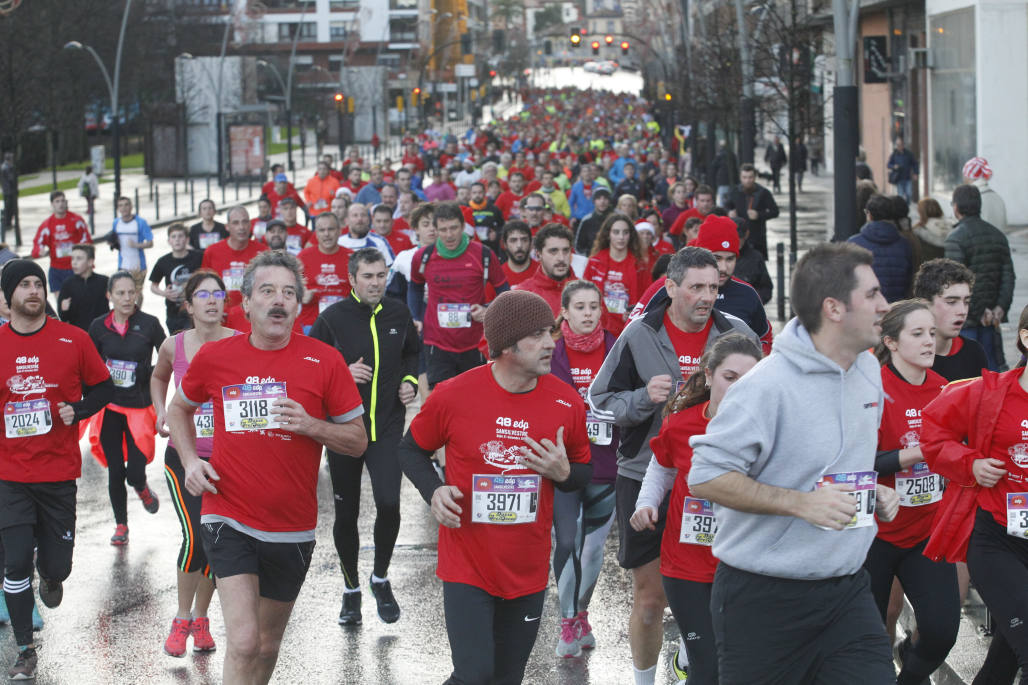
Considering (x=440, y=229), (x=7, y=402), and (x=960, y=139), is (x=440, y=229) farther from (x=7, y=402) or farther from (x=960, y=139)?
(x=960, y=139)

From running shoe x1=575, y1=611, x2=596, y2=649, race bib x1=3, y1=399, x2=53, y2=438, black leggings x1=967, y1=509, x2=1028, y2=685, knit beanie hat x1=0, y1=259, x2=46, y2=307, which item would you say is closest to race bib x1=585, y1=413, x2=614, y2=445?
running shoe x1=575, y1=611, x2=596, y2=649

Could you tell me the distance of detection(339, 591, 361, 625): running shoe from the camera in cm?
802

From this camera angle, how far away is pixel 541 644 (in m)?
7.64

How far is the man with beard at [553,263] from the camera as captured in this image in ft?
30.7

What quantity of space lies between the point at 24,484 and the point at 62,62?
6126 centimetres

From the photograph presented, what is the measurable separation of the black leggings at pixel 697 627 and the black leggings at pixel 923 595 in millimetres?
722

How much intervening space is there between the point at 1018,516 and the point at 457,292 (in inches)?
248

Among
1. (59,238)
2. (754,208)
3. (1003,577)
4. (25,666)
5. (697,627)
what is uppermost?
(754,208)

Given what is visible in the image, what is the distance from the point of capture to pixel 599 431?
7395mm

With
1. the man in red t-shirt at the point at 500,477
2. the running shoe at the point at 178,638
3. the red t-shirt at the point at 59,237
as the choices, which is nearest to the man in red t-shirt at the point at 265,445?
the man in red t-shirt at the point at 500,477

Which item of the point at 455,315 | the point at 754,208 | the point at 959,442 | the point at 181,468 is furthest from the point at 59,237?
the point at 959,442

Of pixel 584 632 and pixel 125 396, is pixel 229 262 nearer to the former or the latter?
pixel 125 396

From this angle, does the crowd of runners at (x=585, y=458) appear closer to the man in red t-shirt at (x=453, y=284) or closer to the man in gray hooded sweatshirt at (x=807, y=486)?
the man in gray hooded sweatshirt at (x=807, y=486)

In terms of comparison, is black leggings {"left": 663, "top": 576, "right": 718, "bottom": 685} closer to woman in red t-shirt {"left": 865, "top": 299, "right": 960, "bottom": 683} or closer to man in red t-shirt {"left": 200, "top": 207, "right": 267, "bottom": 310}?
woman in red t-shirt {"left": 865, "top": 299, "right": 960, "bottom": 683}
